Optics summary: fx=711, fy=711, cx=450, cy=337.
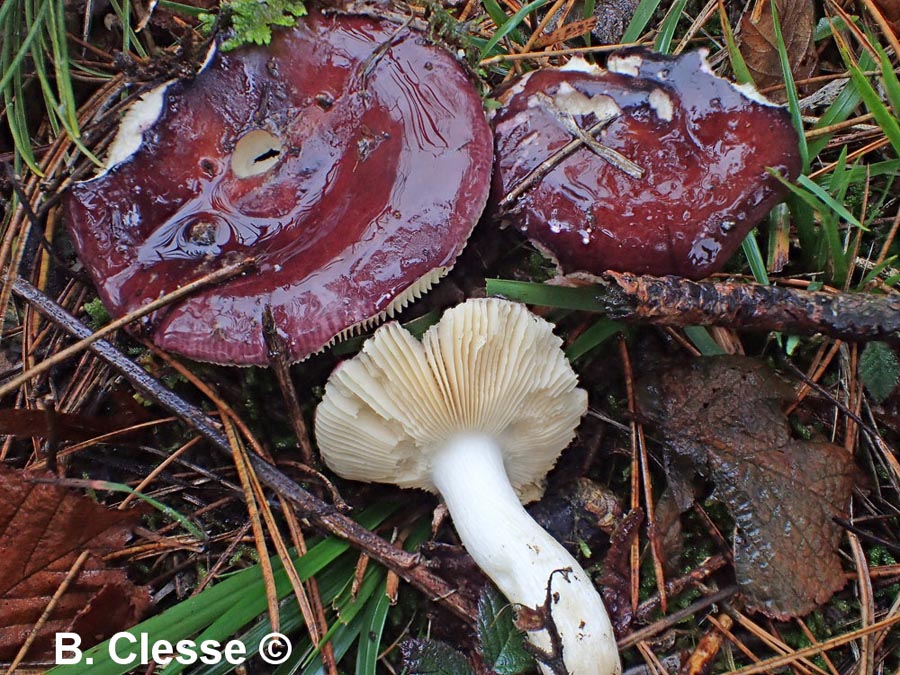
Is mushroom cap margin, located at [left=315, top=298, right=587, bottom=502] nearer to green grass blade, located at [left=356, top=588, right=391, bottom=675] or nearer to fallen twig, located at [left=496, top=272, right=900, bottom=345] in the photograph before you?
fallen twig, located at [left=496, top=272, right=900, bottom=345]

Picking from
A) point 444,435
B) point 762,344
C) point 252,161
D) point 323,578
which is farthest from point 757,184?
point 323,578

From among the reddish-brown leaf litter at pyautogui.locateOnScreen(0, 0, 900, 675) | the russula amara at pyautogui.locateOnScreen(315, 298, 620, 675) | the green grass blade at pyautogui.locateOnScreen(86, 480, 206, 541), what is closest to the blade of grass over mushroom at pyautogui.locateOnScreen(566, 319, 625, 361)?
the reddish-brown leaf litter at pyautogui.locateOnScreen(0, 0, 900, 675)

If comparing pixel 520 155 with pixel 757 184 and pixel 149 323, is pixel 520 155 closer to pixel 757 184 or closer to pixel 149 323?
pixel 757 184

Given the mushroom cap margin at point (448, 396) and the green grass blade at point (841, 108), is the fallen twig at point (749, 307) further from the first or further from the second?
the green grass blade at point (841, 108)

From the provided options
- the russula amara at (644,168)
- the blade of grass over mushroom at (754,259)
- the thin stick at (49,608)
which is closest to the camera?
the thin stick at (49,608)

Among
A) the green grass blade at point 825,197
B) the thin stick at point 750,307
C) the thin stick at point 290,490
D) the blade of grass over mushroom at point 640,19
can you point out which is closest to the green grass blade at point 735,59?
the blade of grass over mushroom at point 640,19

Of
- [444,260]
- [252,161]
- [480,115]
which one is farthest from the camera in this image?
[252,161]
